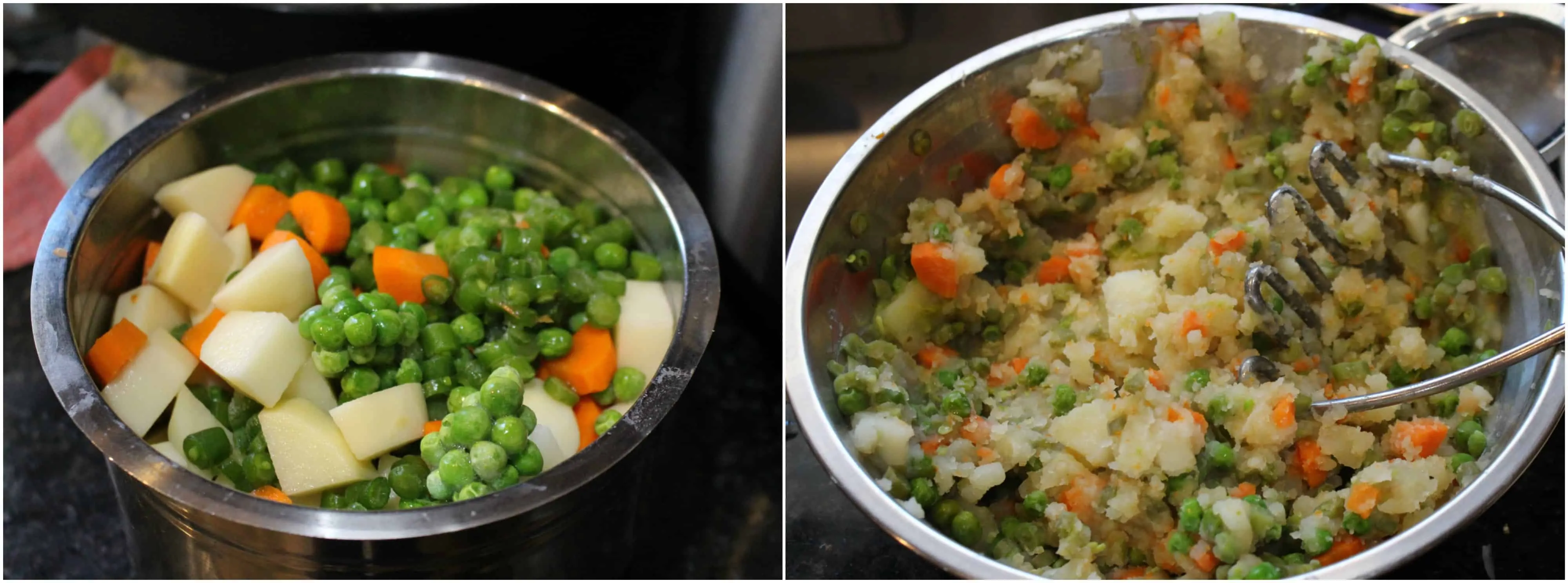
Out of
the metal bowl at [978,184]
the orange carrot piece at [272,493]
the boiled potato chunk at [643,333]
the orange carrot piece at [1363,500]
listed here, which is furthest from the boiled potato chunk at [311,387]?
the orange carrot piece at [1363,500]

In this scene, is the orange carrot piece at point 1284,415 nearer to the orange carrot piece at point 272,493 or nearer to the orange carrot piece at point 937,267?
the orange carrot piece at point 937,267

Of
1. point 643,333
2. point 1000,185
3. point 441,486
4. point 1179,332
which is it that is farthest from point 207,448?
point 1179,332

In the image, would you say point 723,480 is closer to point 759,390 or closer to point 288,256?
point 759,390

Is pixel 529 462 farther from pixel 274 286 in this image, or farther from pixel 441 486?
pixel 274 286

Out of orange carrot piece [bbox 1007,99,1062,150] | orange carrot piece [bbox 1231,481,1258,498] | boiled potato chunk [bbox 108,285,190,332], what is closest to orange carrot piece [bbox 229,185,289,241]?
boiled potato chunk [bbox 108,285,190,332]

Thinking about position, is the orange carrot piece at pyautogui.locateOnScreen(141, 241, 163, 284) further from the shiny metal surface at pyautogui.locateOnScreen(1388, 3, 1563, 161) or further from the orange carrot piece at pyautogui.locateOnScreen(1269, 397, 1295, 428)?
the shiny metal surface at pyautogui.locateOnScreen(1388, 3, 1563, 161)

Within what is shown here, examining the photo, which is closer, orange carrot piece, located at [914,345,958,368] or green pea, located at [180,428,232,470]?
green pea, located at [180,428,232,470]
